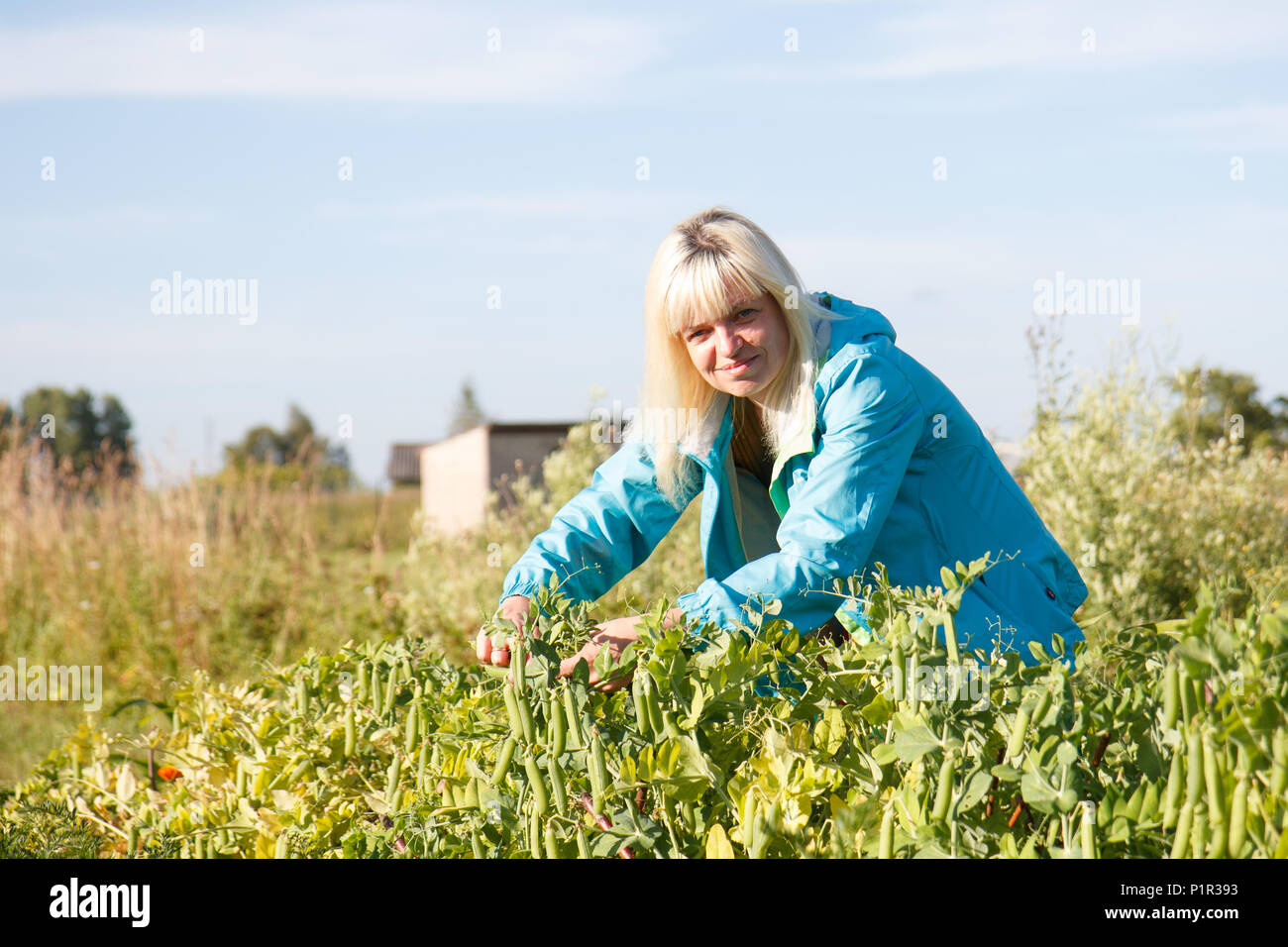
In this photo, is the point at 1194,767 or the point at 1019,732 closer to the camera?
the point at 1194,767

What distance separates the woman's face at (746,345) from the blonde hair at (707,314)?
2 cm

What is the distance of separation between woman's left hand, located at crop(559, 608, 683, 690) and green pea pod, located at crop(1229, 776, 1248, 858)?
785mm

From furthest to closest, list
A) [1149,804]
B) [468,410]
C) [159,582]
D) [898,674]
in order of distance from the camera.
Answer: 1. [468,410]
2. [159,582]
3. [898,674]
4. [1149,804]

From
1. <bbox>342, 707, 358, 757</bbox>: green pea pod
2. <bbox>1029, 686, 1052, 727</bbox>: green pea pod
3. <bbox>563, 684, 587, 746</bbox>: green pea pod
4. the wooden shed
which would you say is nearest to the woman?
<bbox>342, 707, 358, 757</bbox>: green pea pod

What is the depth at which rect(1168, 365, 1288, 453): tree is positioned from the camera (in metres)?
5.94

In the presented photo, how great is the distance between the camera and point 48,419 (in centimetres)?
652

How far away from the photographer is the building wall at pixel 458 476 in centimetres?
2370

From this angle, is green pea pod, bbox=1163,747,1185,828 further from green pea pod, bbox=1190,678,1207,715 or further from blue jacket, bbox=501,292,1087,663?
blue jacket, bbox=501,292,1087,663

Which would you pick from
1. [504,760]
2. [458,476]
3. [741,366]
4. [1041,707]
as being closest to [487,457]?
[458,476]

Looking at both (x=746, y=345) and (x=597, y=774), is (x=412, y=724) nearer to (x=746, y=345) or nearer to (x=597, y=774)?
(x=597, y=774)

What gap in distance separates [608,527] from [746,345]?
50 cm

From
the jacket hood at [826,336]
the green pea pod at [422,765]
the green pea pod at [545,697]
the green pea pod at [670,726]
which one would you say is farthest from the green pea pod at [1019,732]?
the jacket hood at [826,336]

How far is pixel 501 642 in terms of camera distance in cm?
169
